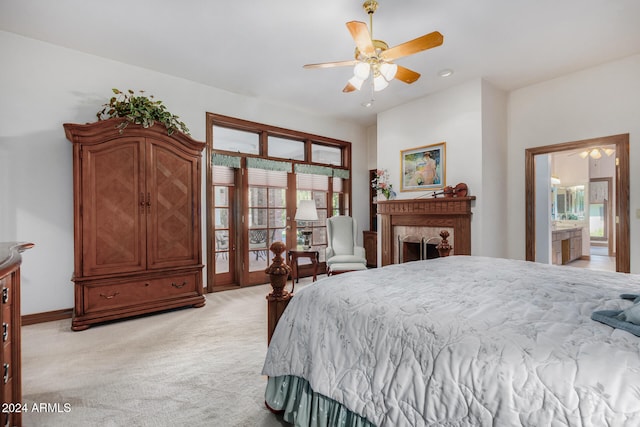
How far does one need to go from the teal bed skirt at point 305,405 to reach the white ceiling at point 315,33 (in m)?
2.80

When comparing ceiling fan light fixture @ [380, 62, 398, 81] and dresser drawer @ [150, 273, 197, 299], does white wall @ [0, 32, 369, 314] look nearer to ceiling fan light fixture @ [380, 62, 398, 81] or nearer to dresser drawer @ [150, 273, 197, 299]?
dresser drawer @ [150, 273, 197, 299]

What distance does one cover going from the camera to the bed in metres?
0.77

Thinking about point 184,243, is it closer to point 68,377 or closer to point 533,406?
point 68,377

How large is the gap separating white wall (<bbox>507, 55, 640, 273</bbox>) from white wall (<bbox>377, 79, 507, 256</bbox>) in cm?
17

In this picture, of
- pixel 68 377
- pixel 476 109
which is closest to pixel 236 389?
pixel 68 377

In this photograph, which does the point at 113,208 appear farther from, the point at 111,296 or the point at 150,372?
the point at 150,372

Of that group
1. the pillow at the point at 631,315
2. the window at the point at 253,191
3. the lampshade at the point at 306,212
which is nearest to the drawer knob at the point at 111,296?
the window at the point at 253,191

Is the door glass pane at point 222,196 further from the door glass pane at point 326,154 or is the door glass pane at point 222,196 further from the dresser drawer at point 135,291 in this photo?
the door glass pane at point 326,154

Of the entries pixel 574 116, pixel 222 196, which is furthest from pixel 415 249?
pixel 222 196

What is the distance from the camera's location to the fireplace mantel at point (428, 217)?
4062 millimetres

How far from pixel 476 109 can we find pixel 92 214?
469 centimetres

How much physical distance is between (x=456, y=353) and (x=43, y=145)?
4.17 metres

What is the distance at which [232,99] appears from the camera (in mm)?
4469

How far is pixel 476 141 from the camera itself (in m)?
4.05
